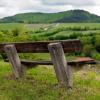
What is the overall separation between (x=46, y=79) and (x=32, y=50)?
4.02 ft

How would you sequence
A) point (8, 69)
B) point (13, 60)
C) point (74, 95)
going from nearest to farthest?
1. point (74, 95)
2. point (13, 60)
3. point (8, 69)

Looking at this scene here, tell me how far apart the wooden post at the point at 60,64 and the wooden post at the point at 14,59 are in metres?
1.32

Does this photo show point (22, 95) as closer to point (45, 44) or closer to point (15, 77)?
point (45, 44)

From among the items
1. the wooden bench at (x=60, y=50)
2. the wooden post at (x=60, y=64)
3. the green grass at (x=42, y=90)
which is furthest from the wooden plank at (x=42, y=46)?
the green grass at (x=42, y=90)

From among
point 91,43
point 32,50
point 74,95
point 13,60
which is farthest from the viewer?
point 91,43

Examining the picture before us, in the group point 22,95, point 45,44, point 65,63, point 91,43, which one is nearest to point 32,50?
point 45,44

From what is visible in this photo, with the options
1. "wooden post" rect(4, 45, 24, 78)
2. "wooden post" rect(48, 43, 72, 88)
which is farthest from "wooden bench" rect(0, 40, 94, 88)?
"wooden post" rect(4, 45, 24, 78)

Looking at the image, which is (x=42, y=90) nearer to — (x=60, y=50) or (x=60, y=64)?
(x=60, y=64)

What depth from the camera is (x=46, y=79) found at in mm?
9086

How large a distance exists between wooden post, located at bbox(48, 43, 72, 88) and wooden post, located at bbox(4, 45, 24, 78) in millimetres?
1316

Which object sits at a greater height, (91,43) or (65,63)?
(65,63)

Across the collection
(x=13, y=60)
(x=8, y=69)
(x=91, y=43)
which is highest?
(x=13, y=60)

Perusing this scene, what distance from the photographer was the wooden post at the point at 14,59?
8.61m

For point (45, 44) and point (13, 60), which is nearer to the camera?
point (45, 44)
